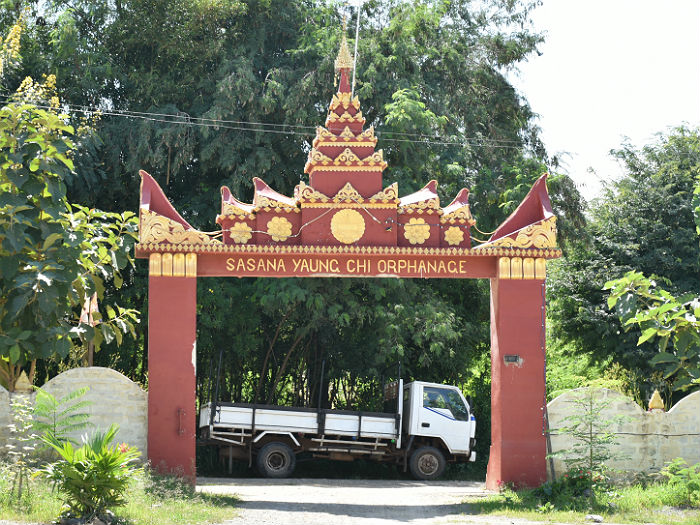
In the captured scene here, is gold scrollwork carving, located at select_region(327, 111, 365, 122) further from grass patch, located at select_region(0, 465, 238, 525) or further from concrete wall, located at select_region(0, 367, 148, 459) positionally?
grass patch, located at select_region(0, 465, 238, 525)

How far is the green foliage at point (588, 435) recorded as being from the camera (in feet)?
43.8

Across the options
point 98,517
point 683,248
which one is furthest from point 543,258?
point 683,248

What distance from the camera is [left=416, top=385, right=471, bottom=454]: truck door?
18938 mm

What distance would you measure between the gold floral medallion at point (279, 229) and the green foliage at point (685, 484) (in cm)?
636

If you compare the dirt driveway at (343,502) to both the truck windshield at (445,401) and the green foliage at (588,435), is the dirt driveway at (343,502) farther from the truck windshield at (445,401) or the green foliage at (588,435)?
the truck windshield at (445,401)

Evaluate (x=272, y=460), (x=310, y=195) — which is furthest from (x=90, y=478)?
(x=272, y=460)

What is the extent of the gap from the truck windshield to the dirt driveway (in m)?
1.90

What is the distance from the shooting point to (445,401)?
1917 centimetres

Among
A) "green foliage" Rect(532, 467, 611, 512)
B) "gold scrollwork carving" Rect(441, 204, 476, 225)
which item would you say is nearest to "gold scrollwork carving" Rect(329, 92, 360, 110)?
"gold scrollwork carving" Rect(441, 204, 476, 225)

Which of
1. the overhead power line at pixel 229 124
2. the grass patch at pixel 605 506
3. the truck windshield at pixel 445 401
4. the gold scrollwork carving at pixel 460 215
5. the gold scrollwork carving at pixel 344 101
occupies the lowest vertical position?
the grass patch at pixel 605 506

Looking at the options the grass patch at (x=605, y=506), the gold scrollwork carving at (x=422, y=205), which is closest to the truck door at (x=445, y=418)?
the grass patch at (x=605, y=506)

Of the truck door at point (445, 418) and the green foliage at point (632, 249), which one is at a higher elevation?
the green foliage at point (632, 249)

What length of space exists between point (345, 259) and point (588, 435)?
170 inches

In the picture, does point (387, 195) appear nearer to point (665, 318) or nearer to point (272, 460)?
point (665, 318)
